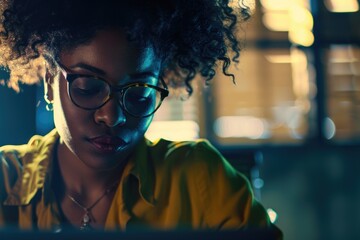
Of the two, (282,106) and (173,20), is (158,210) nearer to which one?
(173,20)

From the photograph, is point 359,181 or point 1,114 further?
point 359,181

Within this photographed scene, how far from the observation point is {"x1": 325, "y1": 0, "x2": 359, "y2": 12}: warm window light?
11.9ft

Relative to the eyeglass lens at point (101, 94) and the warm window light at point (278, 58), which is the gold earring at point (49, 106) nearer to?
the eyeglass lens at point (101, 94)

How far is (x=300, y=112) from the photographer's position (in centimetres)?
352

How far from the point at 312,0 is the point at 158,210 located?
269cm

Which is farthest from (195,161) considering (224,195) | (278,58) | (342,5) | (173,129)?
(342,5)

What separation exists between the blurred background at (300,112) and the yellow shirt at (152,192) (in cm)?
214

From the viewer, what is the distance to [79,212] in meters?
1.15

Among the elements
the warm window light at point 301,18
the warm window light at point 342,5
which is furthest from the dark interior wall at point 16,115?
the warm window light at point 342,5

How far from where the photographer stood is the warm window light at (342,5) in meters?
3.61

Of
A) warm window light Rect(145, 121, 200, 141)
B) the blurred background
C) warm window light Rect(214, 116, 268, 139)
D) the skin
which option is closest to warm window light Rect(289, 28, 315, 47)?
the blurred background

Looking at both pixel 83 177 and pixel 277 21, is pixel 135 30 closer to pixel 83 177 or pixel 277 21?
pixel 83 177

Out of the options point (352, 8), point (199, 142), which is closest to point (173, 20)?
point (199, 142)

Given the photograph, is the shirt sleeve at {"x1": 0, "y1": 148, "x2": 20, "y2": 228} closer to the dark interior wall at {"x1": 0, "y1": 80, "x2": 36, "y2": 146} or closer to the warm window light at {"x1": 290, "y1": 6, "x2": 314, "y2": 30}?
the dark interior wall at {"x1": 0, "y1": 80, "x2": 36, "y2": 146}
